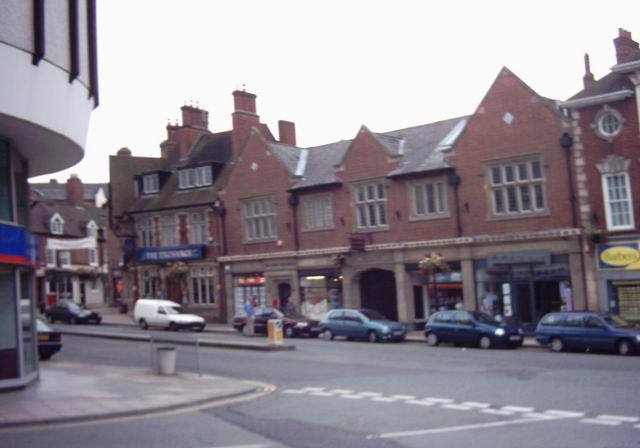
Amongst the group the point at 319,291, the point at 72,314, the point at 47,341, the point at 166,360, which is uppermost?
the point at 319,291

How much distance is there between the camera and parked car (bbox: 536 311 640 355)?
24.8m

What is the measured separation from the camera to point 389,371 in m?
21.1

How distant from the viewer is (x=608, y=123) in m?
31.3

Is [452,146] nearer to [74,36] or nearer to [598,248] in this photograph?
[598,248]

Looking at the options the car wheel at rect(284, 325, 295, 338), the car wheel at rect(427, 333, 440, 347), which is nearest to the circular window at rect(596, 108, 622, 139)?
the car wheel at rect(427, 333, 440, 347)

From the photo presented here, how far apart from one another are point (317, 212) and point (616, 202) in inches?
623

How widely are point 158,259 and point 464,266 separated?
70.2 ft

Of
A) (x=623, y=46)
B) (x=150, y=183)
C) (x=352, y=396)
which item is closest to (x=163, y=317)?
(x=150, y=183)

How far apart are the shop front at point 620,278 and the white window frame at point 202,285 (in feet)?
77.5

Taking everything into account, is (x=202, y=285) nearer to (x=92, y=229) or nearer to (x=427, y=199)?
(x=427, y=199)

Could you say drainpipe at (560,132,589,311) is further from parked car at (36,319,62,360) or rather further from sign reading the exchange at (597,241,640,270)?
parked car at (36,319,62,360)

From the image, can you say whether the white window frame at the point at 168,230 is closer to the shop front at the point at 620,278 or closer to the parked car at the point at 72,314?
the parked car at the point at 72,314

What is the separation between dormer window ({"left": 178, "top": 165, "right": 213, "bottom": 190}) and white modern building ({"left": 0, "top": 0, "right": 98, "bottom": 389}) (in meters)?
27.0

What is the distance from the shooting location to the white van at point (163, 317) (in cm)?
4041
